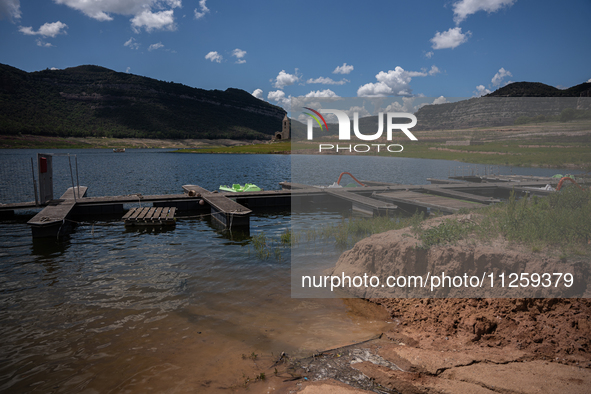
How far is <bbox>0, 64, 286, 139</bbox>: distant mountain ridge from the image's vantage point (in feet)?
393

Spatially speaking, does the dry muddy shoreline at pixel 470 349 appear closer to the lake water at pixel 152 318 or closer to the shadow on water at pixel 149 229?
the lake water at pixel 152 318

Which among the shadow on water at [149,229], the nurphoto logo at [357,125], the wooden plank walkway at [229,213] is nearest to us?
the nurphoto logo at [357,125]

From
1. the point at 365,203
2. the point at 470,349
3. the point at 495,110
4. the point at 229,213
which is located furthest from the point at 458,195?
the point at 470,349

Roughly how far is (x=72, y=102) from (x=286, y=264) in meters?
169

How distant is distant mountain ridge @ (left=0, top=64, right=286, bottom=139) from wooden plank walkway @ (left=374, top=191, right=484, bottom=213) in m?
127

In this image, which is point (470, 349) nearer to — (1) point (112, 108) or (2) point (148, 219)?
(2) point (148, 219)

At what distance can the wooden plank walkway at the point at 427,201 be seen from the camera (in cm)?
1642

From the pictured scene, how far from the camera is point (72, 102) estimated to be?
5630 inches

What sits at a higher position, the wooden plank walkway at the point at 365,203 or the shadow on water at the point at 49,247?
the wooden plank walkway at the point at 365,203

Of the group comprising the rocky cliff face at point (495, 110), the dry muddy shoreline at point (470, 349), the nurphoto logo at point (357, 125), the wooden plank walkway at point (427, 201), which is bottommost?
the dry muddy shoreline at point (470, 349)

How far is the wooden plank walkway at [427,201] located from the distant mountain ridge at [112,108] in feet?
416

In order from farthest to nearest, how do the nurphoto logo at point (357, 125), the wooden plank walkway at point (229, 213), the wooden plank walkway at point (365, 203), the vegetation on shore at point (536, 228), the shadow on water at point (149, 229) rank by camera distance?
the wooden plank walkway at point (365, 203) < the wooden plank walkway at point (229, 213) < the shadow on water at point (149, 229) < the nurphoto logo at point (357, 125) < the vegetation on shore at point (536, 228)

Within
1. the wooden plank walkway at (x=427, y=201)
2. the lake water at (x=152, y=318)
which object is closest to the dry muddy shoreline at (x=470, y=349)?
the lake water at (x=152, y=318)

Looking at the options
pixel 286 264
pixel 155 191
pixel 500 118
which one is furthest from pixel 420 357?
pixel 155 191
